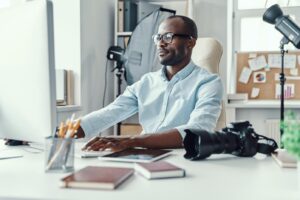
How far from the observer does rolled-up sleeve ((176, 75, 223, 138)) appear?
1413mm

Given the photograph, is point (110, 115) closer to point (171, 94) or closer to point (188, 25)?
point (171, 94)

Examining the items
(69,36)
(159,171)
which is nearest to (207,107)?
(159,171)

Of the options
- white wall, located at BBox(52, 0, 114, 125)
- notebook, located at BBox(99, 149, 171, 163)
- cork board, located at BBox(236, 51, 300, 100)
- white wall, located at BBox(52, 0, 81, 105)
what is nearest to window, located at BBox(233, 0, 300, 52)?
cork board, located at BBox(236, 51, 300, 100)

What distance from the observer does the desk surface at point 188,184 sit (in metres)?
0.71

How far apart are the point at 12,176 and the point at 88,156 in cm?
26

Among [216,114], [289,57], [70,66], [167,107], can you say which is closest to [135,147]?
[216,114]

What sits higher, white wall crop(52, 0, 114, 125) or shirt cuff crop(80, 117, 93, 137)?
white wall crop(52, 0, 114, 125)

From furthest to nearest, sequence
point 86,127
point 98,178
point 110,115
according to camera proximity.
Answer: point 110,115 < point 86,127 < point 98,178

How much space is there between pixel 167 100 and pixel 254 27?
1.80m

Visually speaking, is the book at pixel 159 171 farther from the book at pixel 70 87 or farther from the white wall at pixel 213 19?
the white wall at pixel 213 19

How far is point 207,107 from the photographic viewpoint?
1536mm

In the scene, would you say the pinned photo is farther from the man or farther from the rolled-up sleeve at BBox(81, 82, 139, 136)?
the rolled-up sleeve at BBox(81, 82, 139, 136)

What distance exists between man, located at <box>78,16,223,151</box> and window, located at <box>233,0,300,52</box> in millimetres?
1482

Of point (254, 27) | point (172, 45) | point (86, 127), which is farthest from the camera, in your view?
point (254, 27)
